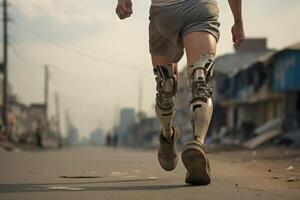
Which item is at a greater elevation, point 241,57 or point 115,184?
point 241,57

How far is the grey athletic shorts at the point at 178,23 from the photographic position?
4.88m

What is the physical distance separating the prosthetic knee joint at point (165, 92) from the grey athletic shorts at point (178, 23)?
0.46 feet

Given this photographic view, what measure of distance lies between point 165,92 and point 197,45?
636 mm

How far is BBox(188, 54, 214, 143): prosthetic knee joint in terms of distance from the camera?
4.58 metres

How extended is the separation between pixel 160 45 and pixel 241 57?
64125mm

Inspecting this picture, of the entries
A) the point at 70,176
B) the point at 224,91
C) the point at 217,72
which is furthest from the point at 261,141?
the point at 217,72

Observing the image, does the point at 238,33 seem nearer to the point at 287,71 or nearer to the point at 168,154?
the point at 168,154

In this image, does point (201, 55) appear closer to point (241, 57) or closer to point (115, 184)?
point (115, 184)

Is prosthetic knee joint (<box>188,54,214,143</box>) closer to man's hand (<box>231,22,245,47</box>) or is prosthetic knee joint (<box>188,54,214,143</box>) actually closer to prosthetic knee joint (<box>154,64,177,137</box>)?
prosthetic knee joint (<box>154,64,177,137</box>)

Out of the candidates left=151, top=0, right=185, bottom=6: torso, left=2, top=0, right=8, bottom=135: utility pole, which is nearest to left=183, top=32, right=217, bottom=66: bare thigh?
left=151, top=0, right=185, bottom=6: torso

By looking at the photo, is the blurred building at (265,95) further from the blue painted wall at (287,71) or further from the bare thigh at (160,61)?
the bare thigh at (160,61)

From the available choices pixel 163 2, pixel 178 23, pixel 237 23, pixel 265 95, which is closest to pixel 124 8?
pixel 163 2

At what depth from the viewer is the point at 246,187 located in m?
4.63

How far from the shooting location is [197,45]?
480 cm
